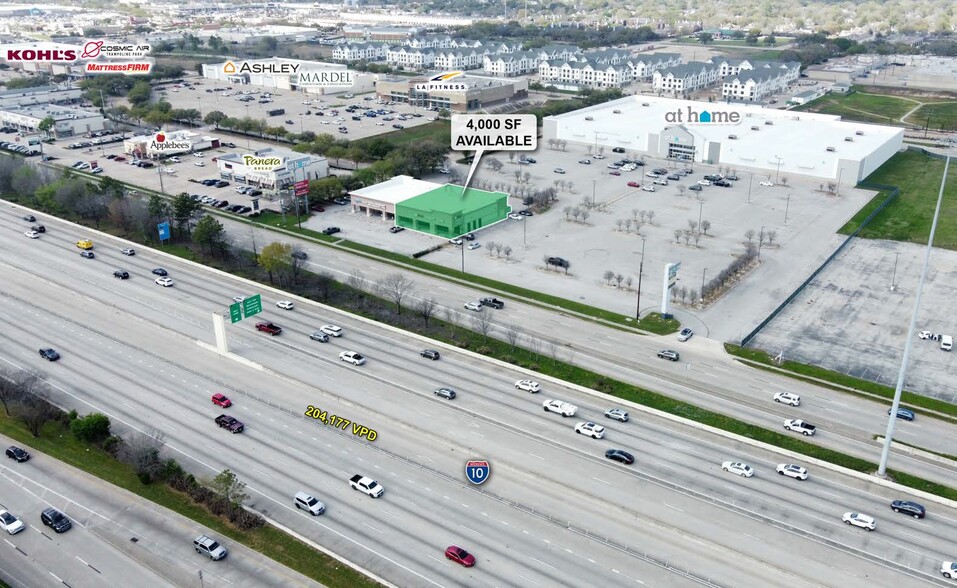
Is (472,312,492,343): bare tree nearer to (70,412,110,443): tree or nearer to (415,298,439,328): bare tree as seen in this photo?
(415,298,439,328): bare tree

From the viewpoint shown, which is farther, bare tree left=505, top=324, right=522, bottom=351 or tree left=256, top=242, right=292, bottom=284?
tree left=256, top=242, right=292, bottom=284

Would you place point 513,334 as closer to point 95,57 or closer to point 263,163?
point 263,163

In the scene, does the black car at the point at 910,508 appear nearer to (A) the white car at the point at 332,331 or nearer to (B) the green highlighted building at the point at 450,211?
(A) the white car at the point at 332,331

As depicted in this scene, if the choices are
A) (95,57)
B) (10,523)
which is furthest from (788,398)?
(95,57)

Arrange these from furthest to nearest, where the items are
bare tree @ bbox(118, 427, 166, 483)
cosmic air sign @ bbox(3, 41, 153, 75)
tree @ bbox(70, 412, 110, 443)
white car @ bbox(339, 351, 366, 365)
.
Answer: cosmic air sign @ bbox(3, 41, 153, 75), white car @ bbox(339, 351, 366, 365), tree @ bbox(70, 412, 110, 443), bare tree @ bbox(118, 427, 166, 483)

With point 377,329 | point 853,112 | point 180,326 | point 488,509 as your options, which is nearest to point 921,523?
point 488,509

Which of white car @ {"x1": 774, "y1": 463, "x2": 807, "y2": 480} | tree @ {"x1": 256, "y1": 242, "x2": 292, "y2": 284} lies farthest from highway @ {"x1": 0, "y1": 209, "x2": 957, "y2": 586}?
tree @ {"x1": 256, "y1": 242, "x2": 292, "y2": 284}

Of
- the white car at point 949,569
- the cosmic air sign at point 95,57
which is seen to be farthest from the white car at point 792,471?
the cosmic air sign at point 95,57
